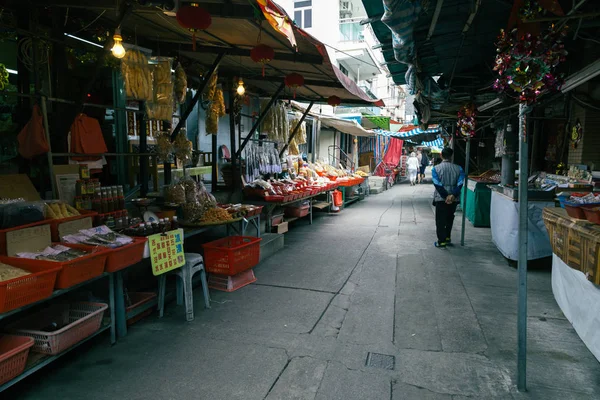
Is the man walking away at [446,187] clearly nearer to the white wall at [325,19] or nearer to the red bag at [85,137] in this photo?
the red bag at [85,137]

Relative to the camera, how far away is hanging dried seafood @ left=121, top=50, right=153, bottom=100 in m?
4.90

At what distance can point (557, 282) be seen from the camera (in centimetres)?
492

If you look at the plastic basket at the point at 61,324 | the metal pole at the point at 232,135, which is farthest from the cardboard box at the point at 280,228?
the plastic basket at the point at 61,324

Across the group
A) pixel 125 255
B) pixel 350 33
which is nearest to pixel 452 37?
pixel 125 255

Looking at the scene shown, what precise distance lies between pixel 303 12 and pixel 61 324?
25.8m

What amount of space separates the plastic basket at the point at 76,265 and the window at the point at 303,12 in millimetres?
24848

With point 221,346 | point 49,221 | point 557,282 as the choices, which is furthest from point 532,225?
point 49,221

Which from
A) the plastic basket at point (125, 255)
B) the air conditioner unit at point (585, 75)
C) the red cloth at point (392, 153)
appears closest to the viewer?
the plastic basket at point (125, 255)

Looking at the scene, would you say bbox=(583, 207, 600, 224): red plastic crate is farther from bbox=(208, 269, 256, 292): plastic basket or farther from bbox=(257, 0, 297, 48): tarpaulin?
bbox=(208, 269, 256, 292): plastic basket

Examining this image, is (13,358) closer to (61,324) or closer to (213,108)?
(61,324)

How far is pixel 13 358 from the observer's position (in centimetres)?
287

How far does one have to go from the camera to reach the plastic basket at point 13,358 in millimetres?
2789

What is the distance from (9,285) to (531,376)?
4371 mm

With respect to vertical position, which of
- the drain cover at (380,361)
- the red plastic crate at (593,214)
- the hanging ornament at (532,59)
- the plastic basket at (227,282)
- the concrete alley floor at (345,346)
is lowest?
the drain cover at (380,361)
